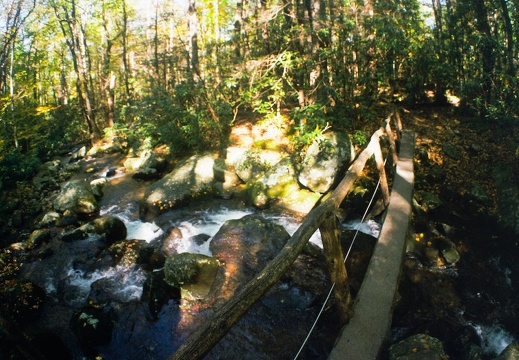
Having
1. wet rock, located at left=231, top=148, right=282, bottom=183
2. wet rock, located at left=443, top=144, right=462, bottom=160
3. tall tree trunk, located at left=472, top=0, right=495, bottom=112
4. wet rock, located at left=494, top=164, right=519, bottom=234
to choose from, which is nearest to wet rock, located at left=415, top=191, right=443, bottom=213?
wet rock, located at left=494, top=164, right=519, bottom=234

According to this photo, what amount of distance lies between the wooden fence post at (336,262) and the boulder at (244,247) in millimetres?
3011

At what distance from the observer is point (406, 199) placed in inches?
233

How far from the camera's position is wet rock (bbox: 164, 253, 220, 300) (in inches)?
229

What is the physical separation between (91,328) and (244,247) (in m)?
3.37

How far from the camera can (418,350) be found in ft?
11.8

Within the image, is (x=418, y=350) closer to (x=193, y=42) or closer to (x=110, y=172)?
(x=110, y=172)

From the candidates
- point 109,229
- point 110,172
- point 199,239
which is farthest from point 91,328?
point 110,172

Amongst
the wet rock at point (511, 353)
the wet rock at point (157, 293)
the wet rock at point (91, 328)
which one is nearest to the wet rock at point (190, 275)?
the wet rock at point (157, 293)

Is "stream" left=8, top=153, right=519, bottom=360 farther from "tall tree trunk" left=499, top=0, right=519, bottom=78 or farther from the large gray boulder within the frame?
"tall tree trunk" left=499, top=0, right=519, bottom=78

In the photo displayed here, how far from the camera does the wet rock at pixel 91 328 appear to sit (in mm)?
5008

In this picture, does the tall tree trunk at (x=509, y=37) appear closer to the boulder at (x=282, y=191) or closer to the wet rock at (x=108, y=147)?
the boulder at (x=282, y=191)

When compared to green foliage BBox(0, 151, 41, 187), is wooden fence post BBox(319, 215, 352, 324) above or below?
above

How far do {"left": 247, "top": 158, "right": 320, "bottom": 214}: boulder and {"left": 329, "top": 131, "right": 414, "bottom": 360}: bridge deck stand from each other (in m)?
3.38

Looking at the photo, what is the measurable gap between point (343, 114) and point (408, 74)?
3378 mm
